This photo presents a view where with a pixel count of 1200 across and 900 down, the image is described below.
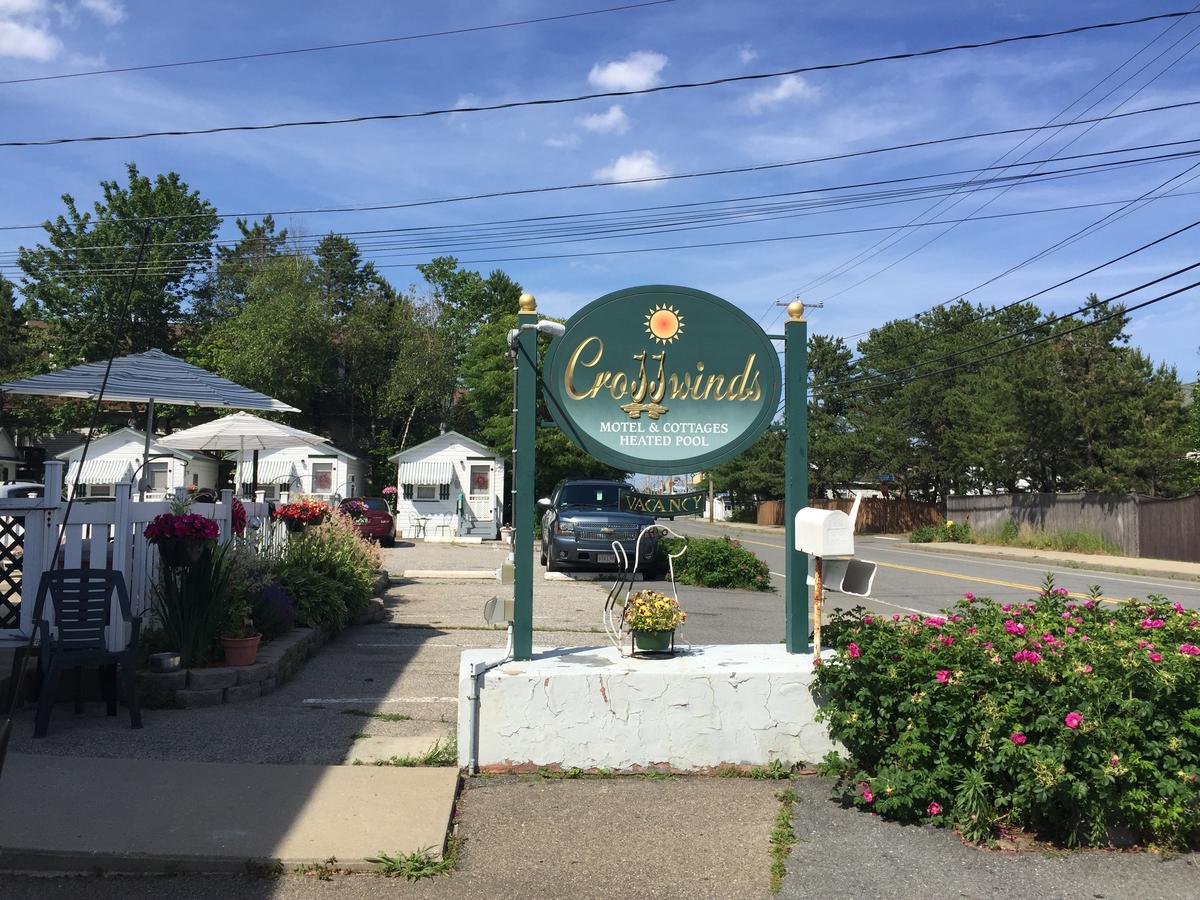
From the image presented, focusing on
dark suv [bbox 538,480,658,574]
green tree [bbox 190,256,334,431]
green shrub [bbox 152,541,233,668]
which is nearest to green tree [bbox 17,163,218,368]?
green tree [bbox 190,256,334,431]

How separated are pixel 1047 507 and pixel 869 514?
644 inches

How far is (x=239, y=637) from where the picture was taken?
7.11 m

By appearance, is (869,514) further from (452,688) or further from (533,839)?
(533,839)

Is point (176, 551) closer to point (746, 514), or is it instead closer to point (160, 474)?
point (160, 474)

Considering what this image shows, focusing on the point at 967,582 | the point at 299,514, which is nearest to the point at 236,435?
the point at 299,514

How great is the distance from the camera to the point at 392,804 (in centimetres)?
474

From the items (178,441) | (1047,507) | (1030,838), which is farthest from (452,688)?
(1047,507)

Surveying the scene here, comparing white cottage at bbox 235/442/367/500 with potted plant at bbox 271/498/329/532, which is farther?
white cottage at bbox 235/442/367/500

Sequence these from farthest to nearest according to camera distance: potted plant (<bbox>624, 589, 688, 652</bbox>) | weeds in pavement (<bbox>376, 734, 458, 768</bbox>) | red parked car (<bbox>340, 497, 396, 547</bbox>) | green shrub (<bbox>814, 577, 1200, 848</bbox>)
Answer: red parked car (<bbox>340, 497, 396, 547</bbox>)
potted plant (<bbox>624, 589, 688, 652</bbox>)
weeds in pavement (<bbox>376, 734, 458, 768</bbox>)
green shrub (<bbox>814, 577, 1200, 848</bbox>)

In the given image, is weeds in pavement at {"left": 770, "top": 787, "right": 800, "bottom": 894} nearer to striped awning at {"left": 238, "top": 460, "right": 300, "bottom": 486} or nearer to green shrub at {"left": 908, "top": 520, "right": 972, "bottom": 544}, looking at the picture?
striped awning at {"left": 238, "top": 460, "right": 300, "bottom": 486}

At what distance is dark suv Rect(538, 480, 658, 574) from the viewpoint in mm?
16891

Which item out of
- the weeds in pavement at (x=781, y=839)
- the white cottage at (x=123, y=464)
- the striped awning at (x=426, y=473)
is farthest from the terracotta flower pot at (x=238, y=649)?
the white cottage at (x=123, y=464)

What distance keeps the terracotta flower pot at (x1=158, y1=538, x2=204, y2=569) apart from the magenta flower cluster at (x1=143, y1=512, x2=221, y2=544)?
30mm

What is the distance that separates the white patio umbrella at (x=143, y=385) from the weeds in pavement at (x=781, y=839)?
25.5 ft
